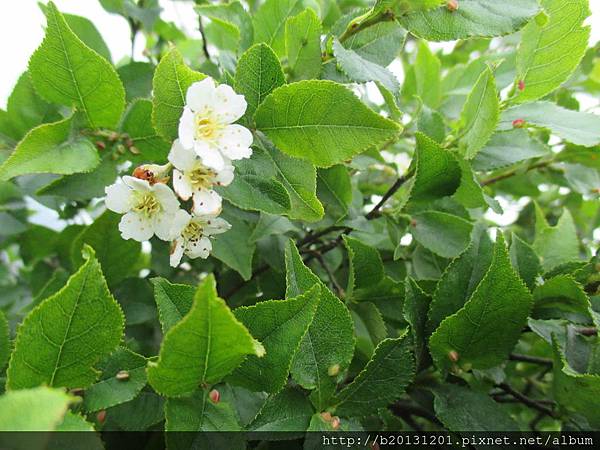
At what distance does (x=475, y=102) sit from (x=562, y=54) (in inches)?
5.0

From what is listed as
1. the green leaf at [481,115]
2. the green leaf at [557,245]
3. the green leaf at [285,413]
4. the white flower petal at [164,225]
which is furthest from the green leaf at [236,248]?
the green leaf at [557,245]

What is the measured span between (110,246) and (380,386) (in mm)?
403

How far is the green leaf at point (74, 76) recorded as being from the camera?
63 cm

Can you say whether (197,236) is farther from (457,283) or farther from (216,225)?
(457,283)

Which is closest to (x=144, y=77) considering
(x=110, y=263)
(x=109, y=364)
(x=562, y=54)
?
(x=110, y=263)

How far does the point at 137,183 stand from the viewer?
605 millimetres

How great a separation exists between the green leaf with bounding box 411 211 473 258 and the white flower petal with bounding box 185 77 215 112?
13.8 inches

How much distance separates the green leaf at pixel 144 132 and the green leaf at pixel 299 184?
15cm

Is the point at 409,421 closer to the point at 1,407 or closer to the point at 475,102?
the point at 475,102

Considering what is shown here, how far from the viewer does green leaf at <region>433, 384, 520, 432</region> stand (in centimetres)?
62

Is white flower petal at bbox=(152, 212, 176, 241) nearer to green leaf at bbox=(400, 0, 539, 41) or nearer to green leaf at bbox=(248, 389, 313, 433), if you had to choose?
green leaf at bbox=(248, 389, 313, 433)

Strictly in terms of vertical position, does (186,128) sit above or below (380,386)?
above

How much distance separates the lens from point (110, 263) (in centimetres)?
78

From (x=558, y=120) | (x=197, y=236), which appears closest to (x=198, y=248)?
(x=197, y=236)
